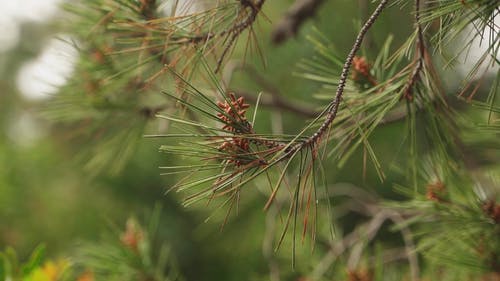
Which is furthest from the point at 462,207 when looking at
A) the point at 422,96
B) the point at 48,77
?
the point at 48,77

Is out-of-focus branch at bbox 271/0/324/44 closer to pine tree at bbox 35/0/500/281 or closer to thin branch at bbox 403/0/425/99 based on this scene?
pine tree at bbox 35/0/500/281

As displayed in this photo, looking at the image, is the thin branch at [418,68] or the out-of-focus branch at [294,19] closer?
the thin branch at [418,68]

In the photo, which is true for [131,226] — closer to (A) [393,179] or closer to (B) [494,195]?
(B) [494,195]

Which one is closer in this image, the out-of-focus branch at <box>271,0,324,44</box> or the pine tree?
the pine tree

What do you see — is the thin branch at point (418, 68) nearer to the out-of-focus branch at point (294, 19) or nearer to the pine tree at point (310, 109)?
the pine tree at point (310, 109)

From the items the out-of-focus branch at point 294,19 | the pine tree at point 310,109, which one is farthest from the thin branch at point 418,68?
the out-of-focus branch at point 294,19

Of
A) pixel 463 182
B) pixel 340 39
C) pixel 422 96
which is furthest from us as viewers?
pixel 340 39

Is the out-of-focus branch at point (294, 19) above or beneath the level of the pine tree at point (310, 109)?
above

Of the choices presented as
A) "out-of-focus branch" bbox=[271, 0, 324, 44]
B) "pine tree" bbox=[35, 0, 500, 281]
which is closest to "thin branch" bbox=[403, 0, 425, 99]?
"pine tree" bbox=[35, 0, 500, 281]

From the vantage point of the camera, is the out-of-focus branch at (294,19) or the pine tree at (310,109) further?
the out-of-focus branch at (294,19)
